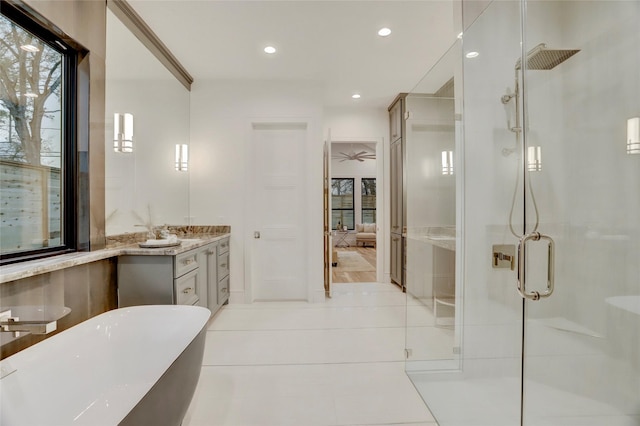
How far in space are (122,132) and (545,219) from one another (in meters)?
3.03

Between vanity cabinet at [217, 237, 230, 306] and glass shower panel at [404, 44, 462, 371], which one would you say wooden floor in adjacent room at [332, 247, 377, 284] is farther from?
glass shower panel at [404, 44, 462, 371]

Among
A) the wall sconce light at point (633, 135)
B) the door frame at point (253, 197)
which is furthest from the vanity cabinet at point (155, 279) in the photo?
the wall sconce light at point (633, 135)

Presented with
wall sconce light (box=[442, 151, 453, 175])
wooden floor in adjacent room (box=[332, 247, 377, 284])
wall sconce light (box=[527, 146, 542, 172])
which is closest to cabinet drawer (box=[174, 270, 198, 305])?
wall sconce light (box=[442, 151, 453, 175])

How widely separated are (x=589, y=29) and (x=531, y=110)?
51 cm

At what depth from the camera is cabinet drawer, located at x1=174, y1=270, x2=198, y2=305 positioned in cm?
236

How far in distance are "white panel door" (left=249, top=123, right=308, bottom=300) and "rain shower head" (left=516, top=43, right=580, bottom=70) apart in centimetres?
268

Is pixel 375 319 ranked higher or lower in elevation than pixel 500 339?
lower

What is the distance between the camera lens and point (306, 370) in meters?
2.21

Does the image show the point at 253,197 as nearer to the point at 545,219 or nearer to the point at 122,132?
A: the point at 122,132

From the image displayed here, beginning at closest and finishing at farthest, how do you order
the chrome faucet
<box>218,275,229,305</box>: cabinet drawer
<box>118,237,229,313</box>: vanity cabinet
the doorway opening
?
the chrome faucet → <box>118,237,229,313</box>: vanity cabinet → <box>218,275,229,305</box>: cabinet drawer → the doorway opening

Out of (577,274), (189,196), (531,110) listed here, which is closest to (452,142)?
(531,110)

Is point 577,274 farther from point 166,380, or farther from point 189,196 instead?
point 189,196

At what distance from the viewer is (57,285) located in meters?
1.72

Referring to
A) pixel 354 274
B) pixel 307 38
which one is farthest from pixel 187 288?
pixel 354 274
